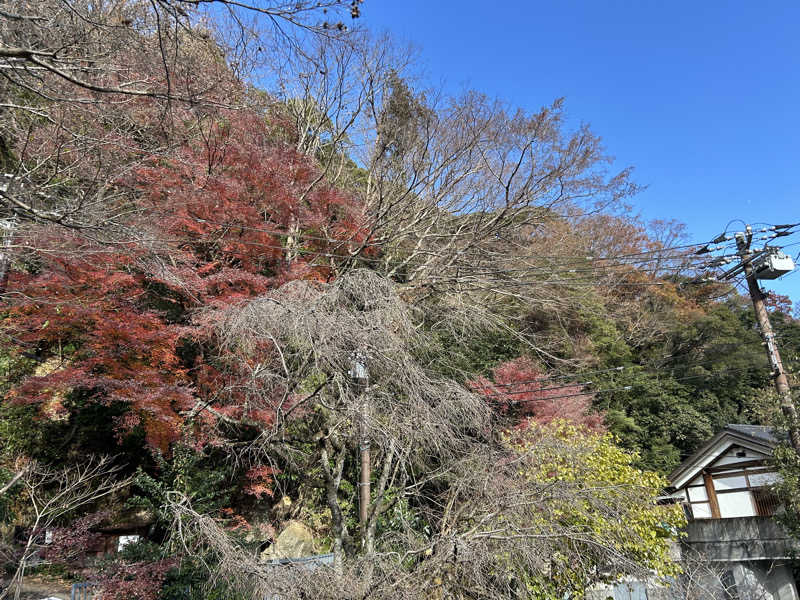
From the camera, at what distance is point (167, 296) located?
353 inches

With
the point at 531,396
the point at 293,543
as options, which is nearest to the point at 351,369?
the point at 293,543

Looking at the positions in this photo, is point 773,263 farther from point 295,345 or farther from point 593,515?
point 295,345

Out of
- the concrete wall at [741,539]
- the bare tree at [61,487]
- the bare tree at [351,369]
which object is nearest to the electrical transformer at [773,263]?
the concrete wall at [741,539]

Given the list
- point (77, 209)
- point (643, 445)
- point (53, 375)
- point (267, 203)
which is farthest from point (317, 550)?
point (643, 445)

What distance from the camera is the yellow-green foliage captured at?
4.26 metres

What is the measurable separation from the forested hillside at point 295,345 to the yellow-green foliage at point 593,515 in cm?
5

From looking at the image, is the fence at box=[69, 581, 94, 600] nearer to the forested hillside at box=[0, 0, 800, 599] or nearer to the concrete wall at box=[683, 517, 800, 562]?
the forested hillside at box=[0, 0, 800, 599]

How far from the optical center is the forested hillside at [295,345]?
4074 millimetres

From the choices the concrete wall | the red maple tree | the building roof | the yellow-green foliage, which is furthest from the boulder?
the building roof

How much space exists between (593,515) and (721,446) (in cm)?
1092

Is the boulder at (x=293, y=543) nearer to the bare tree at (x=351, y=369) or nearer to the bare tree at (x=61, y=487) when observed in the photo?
the bare tree at (x=61, y=487)

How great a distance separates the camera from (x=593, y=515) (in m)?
4.59

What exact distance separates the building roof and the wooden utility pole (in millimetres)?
3878

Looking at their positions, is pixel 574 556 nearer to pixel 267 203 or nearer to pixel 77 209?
pixel 77 209
